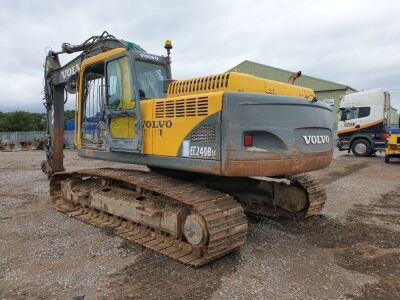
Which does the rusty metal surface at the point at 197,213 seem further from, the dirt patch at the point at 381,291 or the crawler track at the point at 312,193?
the crawler track at the point at 312,193

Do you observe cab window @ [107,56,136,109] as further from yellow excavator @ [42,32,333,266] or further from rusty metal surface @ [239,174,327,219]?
rusty metal surface @ [239,174,327,219]

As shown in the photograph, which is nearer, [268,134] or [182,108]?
[268,134]

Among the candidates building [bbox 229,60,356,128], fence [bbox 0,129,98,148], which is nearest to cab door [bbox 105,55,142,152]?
fence [bbox 0,129,98,148]

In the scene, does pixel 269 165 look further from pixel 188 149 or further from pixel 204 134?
pixel 188 149

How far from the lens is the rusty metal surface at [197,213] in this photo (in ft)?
13.2

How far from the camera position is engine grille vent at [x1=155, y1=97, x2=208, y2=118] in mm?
4117

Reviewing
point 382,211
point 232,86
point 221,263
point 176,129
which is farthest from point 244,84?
point 382,211

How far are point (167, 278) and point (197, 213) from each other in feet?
2.62

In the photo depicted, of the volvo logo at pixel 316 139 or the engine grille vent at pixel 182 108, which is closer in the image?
the engine grille vent at pixel 182 108

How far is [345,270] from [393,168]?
11731 millimetres

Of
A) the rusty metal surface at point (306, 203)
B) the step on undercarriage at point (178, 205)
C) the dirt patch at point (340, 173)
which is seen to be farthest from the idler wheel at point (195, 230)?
the dirt patch at point (340, 173)

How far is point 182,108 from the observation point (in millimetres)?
4367

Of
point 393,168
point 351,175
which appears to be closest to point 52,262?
point 351,175

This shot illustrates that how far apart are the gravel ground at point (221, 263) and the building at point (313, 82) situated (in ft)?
95.2
